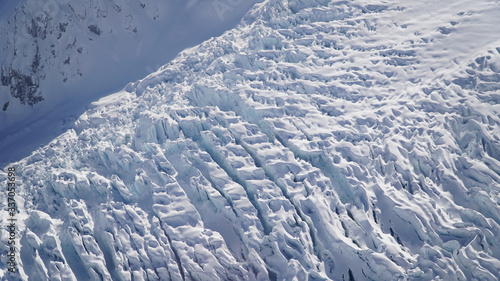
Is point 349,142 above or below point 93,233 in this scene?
below

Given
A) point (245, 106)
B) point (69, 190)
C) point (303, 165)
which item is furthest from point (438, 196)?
point (69, 190)

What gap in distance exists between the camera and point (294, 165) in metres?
15.1

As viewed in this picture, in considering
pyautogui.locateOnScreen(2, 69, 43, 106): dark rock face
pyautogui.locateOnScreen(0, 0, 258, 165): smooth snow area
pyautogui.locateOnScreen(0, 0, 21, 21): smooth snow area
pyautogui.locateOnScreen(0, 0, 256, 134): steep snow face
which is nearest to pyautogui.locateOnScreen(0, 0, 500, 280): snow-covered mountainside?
pyautogui.locateOnScreen(0, 0, 258, 165): smooth snow area

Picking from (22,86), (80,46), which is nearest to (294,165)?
(80,46)

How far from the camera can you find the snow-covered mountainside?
13.2 metres

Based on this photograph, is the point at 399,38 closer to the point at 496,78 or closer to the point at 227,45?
the point at 496,78

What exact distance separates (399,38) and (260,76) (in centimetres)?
633

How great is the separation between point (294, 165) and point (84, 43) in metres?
12.8

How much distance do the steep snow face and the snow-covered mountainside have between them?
214cm

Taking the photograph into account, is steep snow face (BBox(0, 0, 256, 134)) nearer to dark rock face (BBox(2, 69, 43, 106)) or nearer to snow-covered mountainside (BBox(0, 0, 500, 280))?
dark rock face (BBox(2, 69, 43, 106))

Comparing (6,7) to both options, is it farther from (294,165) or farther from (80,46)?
(294,165)

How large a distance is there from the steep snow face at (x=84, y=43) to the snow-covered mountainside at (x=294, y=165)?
7.03 ft

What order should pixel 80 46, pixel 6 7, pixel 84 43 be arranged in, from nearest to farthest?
pixel 6 7, pixel 80 46, pixel 84 43

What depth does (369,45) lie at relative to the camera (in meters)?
19.1
